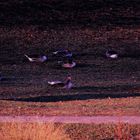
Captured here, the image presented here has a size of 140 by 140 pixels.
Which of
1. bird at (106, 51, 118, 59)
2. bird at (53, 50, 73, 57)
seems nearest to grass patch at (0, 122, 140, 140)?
bird at (106, 51, 118, 59)

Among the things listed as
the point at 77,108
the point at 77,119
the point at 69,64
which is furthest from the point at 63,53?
the point at 77,119

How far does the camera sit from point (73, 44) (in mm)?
30938

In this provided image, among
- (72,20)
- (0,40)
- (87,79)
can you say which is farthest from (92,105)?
(72,20)

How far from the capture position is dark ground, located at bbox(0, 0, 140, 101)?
22.6 m

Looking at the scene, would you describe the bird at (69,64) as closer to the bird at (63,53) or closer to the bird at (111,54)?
Answer: the bird at (63,53)

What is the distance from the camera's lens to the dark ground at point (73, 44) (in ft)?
74.0

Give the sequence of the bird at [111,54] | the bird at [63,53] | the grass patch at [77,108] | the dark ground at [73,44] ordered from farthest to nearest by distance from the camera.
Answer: the bird at [63,53], the bird at [111,54], the dark ground at [73,44], the grass patch at [77,108]

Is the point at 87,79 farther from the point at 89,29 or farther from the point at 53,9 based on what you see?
the point at 53,9

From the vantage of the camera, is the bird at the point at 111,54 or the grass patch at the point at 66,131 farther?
the bird at the point at 111,54

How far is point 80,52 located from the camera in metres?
29.9

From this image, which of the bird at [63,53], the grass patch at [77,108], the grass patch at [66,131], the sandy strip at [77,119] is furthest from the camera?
the bird at [63,53]

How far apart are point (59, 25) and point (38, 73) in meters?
7.43

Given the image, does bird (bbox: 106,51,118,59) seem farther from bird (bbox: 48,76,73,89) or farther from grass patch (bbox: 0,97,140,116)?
grass patch (bbox: 0,97,140,116)

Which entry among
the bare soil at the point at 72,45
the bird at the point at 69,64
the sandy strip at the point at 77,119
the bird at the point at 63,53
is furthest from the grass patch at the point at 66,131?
the bird at the point at 63,53
